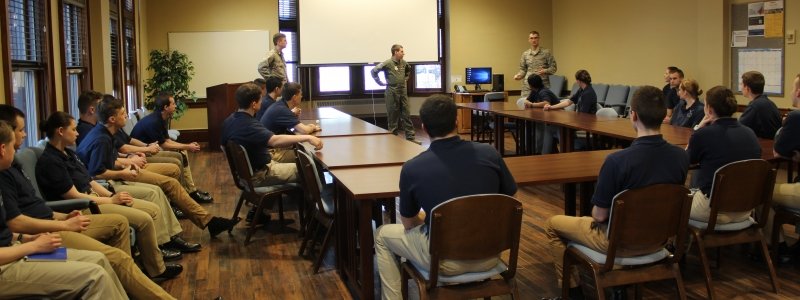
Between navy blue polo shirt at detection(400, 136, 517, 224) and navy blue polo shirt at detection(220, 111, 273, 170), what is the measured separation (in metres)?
2.37

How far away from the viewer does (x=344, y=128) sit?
639 centimetres

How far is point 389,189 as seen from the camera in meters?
3.38

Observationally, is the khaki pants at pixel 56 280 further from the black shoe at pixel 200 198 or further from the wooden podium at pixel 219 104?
the wooden podium at pixel 219 104

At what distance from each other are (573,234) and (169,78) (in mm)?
7974

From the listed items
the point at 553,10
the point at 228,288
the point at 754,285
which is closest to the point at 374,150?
the point at 228,288

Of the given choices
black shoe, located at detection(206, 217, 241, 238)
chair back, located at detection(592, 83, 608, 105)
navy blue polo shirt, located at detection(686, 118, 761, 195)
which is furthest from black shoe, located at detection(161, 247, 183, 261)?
chair back, located at detection(592, 83, 608, 105)

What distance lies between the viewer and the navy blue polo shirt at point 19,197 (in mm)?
3002

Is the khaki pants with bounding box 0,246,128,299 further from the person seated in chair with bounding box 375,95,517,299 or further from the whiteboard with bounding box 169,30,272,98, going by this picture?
the whiteboard with bounding box 169,30,272,98

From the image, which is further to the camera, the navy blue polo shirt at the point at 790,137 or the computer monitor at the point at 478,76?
the computer monitor at the point at 478,76

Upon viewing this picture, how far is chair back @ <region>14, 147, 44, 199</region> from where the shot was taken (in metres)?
3.54

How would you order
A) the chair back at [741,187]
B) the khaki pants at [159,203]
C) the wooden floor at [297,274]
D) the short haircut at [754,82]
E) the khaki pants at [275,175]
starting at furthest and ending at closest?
the khaki pants at [275,175], the short haircut at [754,82], the khaki pants at [159,203], the wooden floor at [297,274], the chair back at [741,187]

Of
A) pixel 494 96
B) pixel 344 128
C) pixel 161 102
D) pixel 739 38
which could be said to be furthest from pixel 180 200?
pixel 494 96

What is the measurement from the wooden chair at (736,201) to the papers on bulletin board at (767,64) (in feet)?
16.9

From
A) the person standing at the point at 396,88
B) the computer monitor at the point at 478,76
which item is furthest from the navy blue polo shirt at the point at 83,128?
the computer monitor at the point at 478,76
